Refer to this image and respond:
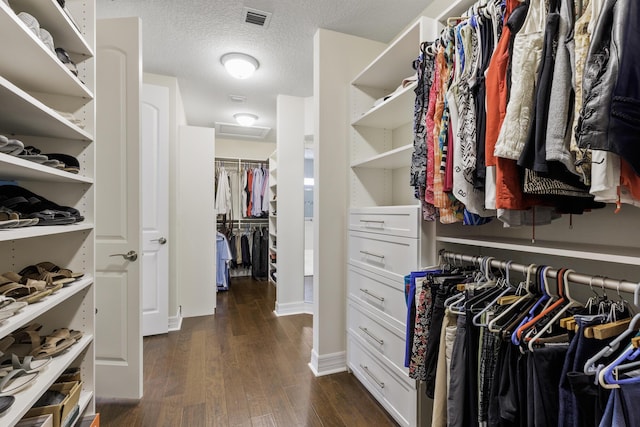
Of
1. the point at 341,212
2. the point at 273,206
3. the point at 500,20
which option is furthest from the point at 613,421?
the point at 273,206

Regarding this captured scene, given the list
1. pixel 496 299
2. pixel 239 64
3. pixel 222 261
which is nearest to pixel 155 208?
pixel 239 64

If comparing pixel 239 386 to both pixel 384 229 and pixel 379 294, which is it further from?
pixel 384 229

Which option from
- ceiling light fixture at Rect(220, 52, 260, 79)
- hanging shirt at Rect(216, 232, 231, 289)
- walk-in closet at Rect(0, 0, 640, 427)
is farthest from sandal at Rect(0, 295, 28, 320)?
hanging shirt at Rect(216, 232, 231, 289)

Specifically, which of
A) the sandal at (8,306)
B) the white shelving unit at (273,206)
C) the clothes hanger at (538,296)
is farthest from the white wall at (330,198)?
the white shelving unit at (273,206)

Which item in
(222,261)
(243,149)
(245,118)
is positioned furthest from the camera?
(243,149)

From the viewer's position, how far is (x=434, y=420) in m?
1.20

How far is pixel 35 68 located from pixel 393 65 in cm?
175

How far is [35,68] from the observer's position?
3.79 feet

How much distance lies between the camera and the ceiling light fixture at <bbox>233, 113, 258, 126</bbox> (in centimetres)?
405

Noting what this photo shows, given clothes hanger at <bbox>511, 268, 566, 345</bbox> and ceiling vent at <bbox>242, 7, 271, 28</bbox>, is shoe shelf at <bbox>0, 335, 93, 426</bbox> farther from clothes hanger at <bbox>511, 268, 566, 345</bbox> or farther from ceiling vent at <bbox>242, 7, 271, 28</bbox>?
ceiling vent at <bbox>242, 7, 271, 28</bbox>

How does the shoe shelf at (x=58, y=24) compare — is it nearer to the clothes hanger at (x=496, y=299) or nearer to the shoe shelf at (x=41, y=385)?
the shoe shelf at (x=41, y=385)

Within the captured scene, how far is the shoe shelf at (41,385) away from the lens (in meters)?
0.84

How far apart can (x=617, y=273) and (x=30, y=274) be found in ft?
7.42

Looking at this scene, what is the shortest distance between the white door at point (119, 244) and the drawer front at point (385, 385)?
4.35 feet
